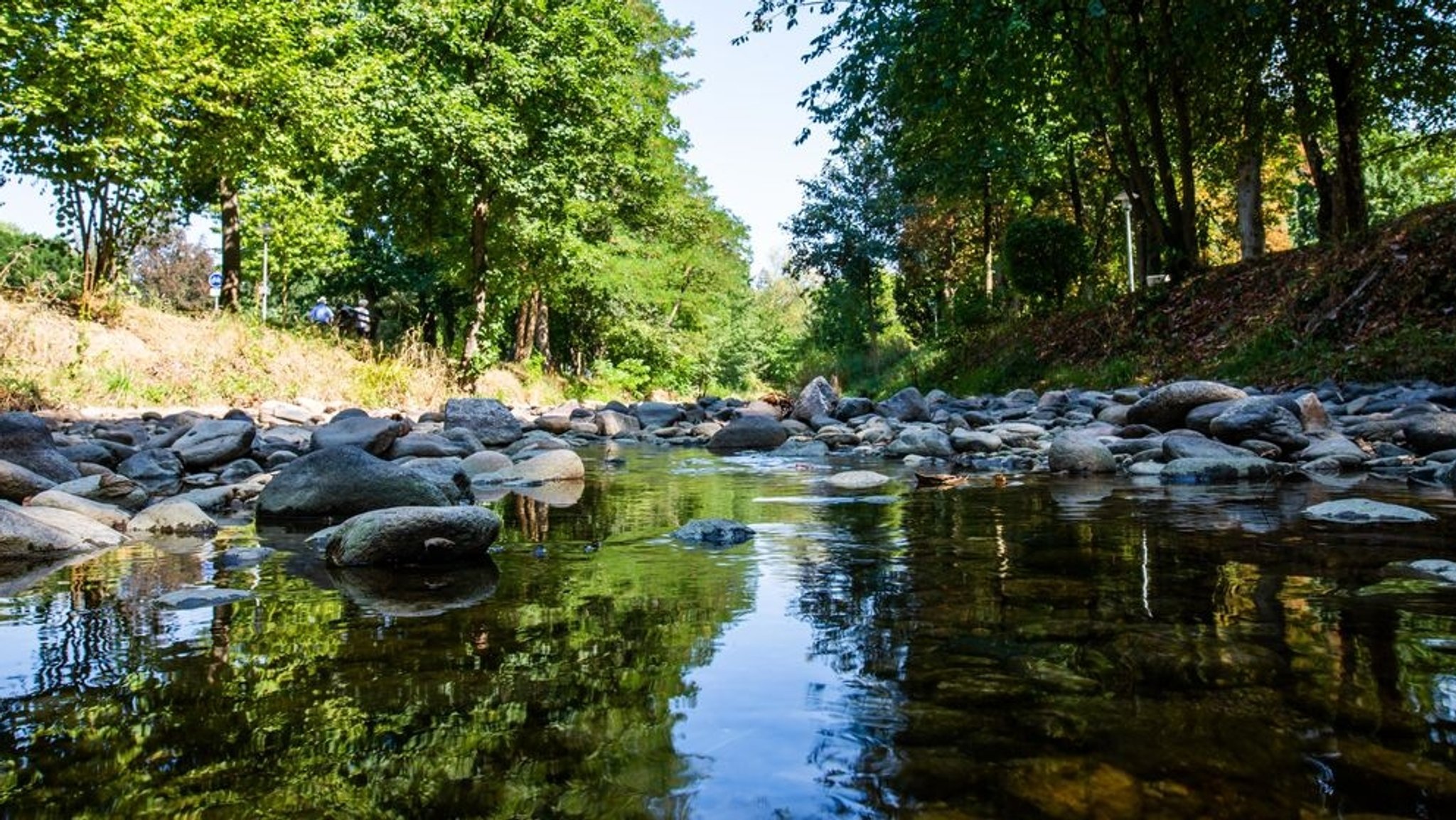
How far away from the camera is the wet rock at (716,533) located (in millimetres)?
3510

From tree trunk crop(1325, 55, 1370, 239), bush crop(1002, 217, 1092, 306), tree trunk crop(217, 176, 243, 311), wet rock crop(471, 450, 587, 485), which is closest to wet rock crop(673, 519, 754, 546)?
wet rock crop(471, 450, 587, 485)

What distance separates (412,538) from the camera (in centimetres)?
317

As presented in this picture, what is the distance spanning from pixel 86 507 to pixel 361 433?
2644 mm

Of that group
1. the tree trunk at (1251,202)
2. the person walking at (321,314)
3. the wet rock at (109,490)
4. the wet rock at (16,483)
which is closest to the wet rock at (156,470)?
the wet rock at (109,490)

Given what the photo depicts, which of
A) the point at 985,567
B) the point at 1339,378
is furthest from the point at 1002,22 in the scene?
the point at 985,567

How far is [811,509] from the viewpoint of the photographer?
4.47 m

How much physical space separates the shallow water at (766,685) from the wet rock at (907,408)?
25.0 ft

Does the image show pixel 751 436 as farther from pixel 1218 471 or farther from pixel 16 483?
pixel 16 483

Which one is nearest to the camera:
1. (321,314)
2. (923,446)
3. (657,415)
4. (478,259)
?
(923,446)

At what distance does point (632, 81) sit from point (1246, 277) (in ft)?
53.1

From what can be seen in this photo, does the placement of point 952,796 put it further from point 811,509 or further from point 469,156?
point 469,156

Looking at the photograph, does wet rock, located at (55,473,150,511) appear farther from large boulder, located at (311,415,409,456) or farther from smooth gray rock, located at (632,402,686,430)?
smooth gray rock, located at (632,402,686,430)

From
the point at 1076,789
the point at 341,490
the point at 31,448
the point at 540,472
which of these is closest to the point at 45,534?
the point at 341,490

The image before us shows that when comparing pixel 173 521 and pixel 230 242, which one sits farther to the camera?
pixel 230 242
